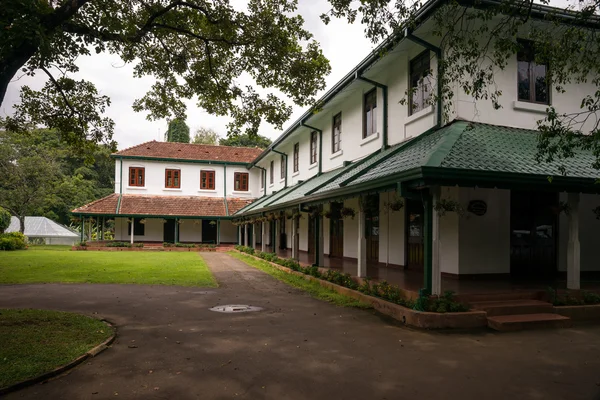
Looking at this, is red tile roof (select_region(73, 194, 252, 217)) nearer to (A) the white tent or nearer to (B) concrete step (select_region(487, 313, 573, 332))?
(A) the white tent

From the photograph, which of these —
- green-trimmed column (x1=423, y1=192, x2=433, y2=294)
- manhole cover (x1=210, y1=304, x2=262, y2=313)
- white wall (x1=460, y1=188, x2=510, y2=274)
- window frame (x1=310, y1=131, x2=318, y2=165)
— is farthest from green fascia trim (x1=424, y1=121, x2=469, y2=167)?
window frame (x1=310, y1=131, x2=318, y2=165)

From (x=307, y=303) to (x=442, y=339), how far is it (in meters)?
3.64

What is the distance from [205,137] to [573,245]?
55.0m

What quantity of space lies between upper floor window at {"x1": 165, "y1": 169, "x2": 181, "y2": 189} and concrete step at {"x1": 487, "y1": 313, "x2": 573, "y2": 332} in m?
28.2

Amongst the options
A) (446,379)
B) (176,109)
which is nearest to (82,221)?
(176,109)

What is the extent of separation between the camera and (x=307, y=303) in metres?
9.32

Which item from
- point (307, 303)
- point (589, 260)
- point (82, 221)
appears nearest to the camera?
point (307, 303)

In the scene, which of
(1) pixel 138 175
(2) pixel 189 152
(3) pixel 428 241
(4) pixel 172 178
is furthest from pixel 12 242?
(3) pixel 428 241

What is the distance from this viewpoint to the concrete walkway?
4320 millimetres

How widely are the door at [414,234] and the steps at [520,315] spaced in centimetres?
359

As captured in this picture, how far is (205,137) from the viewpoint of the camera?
59000 millimetres

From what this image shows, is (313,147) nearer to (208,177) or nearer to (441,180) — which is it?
(441,180)

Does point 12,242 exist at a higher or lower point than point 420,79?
lower

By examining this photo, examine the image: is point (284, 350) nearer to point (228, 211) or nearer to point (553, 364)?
point (553, 364)
